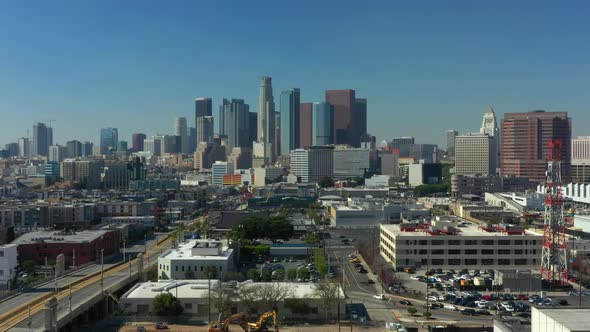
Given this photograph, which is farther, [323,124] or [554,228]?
[323,124]

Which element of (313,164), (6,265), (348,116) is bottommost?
(6,265)

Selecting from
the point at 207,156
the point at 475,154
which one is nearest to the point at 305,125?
the point at 207,156

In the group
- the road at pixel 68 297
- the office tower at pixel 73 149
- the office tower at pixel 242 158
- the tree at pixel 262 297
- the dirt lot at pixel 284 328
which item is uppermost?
the office tower at pixel 73 149

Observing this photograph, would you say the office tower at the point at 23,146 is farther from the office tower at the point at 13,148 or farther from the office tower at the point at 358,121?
the office tower at the point at 358,121

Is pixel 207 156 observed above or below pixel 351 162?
above

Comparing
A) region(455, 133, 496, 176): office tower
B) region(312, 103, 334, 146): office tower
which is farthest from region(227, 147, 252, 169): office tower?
region(455, 133, 496, 176): office tower

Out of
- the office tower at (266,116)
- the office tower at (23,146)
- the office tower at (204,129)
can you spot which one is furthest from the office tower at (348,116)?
the office tower at (23,146)

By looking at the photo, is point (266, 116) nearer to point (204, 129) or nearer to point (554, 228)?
point (204, 129)
